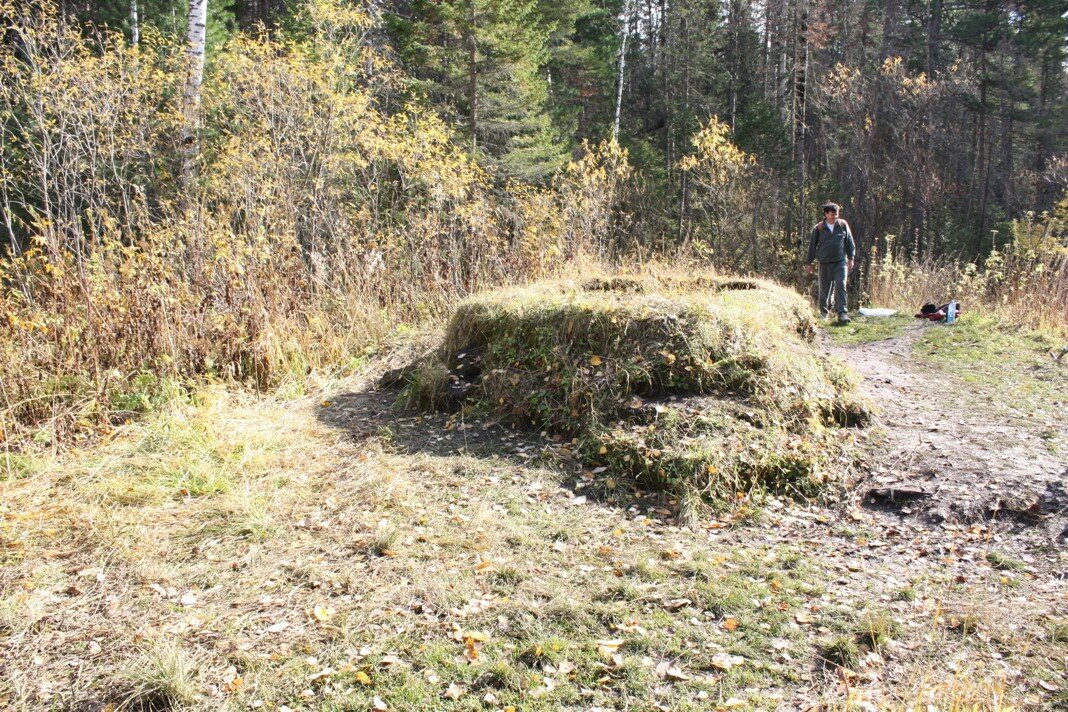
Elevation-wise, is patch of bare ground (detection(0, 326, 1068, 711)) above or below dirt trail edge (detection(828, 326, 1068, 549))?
below

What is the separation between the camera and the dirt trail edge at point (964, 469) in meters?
3.85

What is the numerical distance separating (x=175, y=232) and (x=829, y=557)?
5.28 metres

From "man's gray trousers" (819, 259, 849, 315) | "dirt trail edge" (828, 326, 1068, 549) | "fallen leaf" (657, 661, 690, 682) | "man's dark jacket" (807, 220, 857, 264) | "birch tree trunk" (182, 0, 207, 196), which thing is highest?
"birch tree trunk" (182, 0, 207, 196)

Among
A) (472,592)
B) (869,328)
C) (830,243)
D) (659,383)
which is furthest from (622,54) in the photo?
(472,592)

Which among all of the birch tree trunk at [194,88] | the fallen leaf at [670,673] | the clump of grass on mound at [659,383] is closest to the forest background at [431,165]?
the birch tree trunk at [194,88]

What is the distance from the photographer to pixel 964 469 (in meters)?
4.29

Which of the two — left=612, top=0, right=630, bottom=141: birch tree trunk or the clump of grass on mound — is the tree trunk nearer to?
left=612, top=0, right=630, bottom=141: birch tree trunk

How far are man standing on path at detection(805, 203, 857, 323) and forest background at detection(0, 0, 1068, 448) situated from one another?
1807 mm

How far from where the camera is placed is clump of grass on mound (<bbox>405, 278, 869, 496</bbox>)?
4312mm

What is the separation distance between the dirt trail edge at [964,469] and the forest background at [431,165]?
11.9 feet

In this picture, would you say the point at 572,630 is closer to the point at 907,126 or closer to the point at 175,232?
the point at 175,232

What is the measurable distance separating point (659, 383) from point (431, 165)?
6.29 metres

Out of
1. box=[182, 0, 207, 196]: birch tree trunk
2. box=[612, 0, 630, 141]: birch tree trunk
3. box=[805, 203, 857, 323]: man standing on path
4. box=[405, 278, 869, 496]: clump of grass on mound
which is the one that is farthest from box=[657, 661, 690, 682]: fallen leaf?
box=[612, 0, 630, 141]: birch tree trunk

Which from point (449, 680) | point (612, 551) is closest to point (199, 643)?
point (449, 680)
